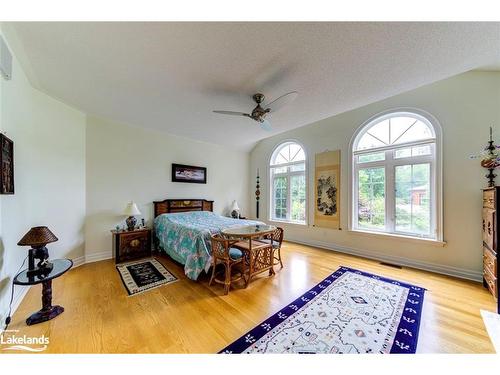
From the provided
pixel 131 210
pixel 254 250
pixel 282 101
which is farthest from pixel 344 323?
pixel 131 210

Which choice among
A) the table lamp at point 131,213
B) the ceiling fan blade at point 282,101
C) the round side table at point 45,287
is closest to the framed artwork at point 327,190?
the ceiling fan blade at point 282,101

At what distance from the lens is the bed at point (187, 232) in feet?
8.51

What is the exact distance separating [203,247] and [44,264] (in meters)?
1.57

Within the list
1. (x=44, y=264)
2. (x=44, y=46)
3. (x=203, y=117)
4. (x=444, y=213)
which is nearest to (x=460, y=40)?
(x=444, y=213)

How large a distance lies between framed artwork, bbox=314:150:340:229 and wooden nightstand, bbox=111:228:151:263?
3.67 meters

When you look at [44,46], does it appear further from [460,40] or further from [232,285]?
[460,40]

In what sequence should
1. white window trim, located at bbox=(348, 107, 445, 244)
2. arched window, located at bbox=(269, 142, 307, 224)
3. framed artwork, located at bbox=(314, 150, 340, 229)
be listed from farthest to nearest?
1. arched window, located at bbox=(269, 142, 307, 224)
2. framed artwork, located at bbox=(314, 150, 340, 229)
3. white window trim, located at bbox=(348, 107, 445, 244)

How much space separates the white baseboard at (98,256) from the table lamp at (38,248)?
1.73m

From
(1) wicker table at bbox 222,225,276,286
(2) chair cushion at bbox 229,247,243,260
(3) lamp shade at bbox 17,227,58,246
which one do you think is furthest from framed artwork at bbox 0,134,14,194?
(2) chair cushion at bbox 229,247,243,260

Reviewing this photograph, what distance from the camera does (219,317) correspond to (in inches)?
73.2

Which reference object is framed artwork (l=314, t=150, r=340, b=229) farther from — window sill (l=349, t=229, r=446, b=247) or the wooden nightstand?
the wooden nightstand

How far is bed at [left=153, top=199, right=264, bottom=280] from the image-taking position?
Result: 2594 mm

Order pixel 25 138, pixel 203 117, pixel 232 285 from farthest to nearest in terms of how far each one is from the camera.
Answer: pixel 203 117 → pixel 232 285 → pixel 25 138

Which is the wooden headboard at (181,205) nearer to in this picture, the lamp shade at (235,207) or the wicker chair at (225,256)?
the lamp shade at (235,207)
